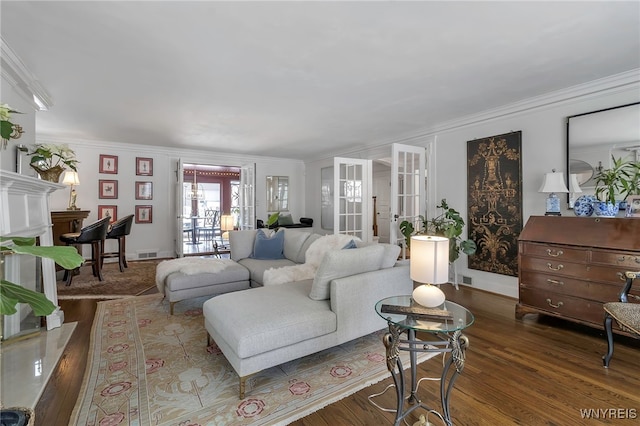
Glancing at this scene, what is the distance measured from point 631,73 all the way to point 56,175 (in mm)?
5889

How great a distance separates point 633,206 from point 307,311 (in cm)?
293

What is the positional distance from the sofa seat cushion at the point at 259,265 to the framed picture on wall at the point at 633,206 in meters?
3.28

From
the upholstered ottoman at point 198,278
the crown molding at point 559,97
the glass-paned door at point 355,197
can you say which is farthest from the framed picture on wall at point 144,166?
the crown molding at point 559,97

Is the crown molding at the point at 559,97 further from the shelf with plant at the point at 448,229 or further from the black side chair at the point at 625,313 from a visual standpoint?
the black side chair at the point at 625,313

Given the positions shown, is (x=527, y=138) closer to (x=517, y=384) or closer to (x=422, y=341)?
(x=517, y=384)

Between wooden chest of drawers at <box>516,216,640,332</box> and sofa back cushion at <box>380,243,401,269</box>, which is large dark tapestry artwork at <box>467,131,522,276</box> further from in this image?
sofa back cushion at <box>380,243,401,269</box>

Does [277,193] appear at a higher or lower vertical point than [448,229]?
higher

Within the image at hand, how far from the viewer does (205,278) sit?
3156 mm

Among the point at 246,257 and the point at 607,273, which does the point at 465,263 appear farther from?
the point at 246,257

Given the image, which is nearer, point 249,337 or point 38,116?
point 249,337

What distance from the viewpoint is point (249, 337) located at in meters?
1.72

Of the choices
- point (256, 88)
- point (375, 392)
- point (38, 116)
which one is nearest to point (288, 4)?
point (256, 88)

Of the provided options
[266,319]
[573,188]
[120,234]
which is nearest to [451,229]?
[573,188]

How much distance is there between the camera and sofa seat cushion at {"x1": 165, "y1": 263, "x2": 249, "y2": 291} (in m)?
3.00
